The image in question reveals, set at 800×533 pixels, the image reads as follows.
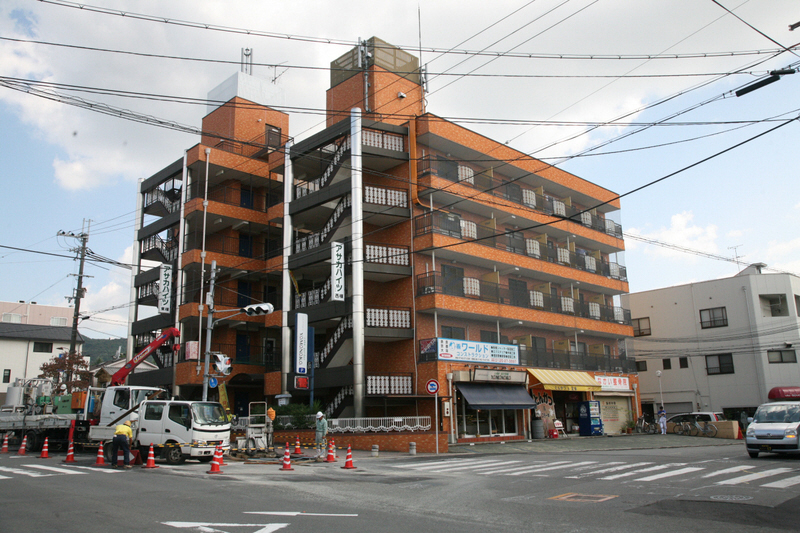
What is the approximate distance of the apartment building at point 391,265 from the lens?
2984cm

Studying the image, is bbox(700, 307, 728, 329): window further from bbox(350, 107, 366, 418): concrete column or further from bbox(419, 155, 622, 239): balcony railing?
bbox(350, 107, 366, 418): concrete column

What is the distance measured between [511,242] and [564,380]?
27.7 ft

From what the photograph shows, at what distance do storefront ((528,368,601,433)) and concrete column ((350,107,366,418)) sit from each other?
1006 centimetres

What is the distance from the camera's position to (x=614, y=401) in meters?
40.8

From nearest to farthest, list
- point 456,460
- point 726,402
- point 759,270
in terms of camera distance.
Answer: point 456,460 → point 726,402 → point 759,270

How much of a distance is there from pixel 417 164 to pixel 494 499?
2302 centimetres

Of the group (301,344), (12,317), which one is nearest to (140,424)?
(301,344)

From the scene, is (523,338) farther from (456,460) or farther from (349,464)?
(349,464)

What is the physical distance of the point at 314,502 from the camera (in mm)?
10883

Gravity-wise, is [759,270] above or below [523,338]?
above

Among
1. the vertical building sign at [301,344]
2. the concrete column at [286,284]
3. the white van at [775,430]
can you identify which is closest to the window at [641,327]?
the concrete column at [286,284]

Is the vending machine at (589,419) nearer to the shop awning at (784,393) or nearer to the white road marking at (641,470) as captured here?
the shop awning at (784,393)

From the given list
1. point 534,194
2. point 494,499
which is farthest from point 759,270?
point 494,499

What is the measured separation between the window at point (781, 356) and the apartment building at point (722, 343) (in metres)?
0.03
